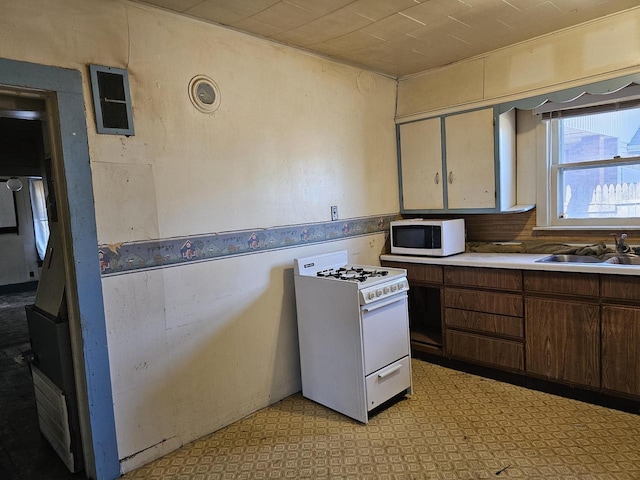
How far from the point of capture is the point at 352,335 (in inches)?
102

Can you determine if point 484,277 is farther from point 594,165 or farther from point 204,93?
point 204,93

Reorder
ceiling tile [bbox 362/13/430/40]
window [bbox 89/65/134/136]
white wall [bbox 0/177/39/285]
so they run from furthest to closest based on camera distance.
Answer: white wall [bbox 0/177/39/285] < ceiling tile [bbox 362/13/430/40] < window [bbox 89/65/134/136]

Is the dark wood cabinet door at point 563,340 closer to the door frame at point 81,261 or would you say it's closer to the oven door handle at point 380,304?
the oven door handle at point 380,304

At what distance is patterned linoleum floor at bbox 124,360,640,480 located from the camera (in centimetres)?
211

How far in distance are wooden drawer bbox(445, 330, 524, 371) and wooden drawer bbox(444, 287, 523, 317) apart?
0.21 m

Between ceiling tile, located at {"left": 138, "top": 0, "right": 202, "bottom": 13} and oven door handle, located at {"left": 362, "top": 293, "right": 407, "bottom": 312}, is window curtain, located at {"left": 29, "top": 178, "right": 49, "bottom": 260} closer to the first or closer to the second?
ceiling tile, located at {"left": 138, "top": 0, "right": 202, "bottom": 13}

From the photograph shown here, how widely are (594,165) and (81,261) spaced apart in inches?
139

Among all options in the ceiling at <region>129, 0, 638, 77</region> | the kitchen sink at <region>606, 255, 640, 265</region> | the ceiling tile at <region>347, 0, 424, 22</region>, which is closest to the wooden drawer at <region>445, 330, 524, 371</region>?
the kitchen sink at <region>606, 255, 640, 265</region>

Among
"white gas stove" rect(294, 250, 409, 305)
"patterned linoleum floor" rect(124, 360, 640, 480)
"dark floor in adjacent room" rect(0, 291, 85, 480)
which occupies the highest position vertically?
"white gas stove" rect(294, 250, 409, 305)

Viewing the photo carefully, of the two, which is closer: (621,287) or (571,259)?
(621,287)

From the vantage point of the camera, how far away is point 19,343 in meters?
4.75

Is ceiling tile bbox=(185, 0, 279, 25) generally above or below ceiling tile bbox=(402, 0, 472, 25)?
above

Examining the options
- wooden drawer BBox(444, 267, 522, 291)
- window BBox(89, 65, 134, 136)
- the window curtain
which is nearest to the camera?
window BBox(89, 65, 134, 136)

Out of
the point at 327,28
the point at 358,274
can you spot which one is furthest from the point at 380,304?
the point at 327,28
